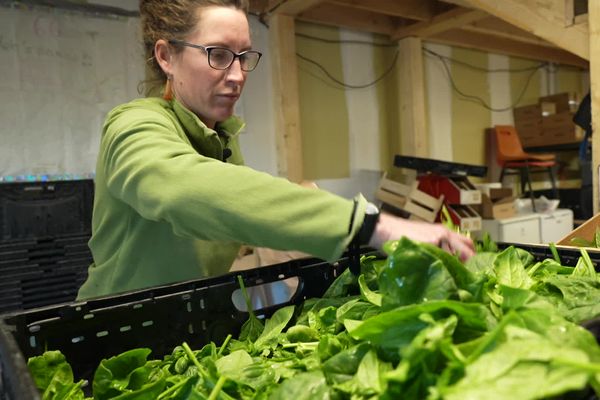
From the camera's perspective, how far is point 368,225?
618mm

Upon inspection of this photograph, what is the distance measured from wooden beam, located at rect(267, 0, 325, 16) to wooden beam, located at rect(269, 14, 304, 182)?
33 mm

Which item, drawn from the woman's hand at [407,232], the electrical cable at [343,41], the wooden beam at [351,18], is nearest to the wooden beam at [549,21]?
the woman's hand at [407,232]

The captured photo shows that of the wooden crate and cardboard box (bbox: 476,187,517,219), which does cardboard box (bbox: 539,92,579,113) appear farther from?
the wooden crate

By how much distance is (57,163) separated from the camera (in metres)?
2.32

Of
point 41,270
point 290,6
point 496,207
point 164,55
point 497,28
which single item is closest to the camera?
point 164,55

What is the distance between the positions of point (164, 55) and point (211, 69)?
0.17 metres

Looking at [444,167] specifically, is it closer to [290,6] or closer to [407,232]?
[290,6]

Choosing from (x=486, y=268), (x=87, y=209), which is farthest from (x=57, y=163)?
(x=486, y=268)

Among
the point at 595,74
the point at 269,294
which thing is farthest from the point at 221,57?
the point at 595,74

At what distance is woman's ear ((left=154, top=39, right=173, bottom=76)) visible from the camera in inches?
43.2

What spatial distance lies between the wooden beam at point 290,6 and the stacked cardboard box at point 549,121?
2.52m

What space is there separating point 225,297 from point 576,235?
93 centimetres

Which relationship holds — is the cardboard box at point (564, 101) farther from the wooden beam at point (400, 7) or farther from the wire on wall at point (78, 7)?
the wire on wall at point (78, 7)

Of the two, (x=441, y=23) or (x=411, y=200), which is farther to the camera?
(x=441, y=23)
